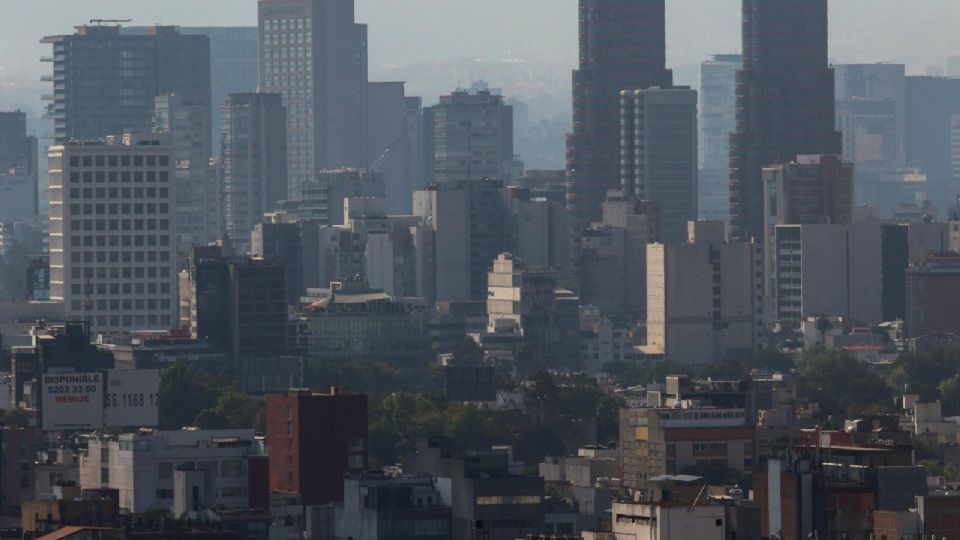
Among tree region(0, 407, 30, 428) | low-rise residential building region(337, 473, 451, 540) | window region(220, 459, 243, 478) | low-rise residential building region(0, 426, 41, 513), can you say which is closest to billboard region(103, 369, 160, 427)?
tree region(0, 407, 30, 428)

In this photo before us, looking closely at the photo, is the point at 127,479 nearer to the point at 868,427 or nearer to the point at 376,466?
the point at 376,466

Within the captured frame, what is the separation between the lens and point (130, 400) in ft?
592

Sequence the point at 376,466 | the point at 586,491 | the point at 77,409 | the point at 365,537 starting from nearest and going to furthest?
the point at 365,537 → the point at 586,491 → the point at 376,466 → the point at 77,409

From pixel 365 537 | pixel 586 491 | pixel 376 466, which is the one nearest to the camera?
pixel 365 537

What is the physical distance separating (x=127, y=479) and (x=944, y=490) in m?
33.5

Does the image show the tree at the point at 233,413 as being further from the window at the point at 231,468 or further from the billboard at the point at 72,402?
the window at the point at 231,468

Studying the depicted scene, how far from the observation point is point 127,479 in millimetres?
148375

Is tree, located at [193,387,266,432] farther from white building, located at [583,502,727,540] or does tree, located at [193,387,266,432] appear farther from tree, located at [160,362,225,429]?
white building, located at [583,502,727,540]

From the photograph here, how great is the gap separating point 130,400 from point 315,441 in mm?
37423

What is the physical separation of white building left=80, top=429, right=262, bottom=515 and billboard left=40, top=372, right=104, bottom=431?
73.3 ft

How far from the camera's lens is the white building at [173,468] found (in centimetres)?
14188

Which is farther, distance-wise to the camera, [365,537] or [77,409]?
[77,409]

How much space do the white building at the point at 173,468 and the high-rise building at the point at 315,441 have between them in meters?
1.28

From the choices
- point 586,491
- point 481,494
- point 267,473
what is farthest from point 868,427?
point 481,494
